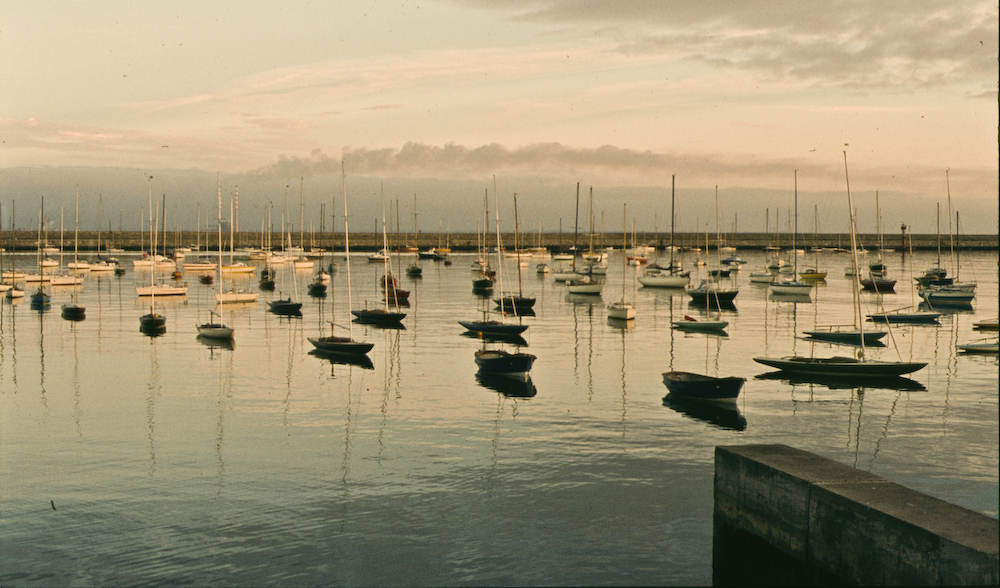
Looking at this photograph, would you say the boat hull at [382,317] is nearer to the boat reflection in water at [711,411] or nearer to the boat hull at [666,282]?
the boat reflection in water at [711,411]

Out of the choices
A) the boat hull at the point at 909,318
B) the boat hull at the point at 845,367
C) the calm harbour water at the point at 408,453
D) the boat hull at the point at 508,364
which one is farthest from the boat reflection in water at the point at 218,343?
the boat hull at the point at 909,318

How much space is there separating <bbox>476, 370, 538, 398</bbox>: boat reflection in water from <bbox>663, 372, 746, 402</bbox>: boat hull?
20.3 feet

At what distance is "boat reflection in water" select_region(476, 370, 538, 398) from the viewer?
36688mm

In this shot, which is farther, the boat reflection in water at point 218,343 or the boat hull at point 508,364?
the boat reflection in water at point 218,343

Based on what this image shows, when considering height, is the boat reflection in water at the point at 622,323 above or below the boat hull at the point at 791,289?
below

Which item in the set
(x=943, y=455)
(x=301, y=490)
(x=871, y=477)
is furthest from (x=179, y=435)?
(x=943, y=455)

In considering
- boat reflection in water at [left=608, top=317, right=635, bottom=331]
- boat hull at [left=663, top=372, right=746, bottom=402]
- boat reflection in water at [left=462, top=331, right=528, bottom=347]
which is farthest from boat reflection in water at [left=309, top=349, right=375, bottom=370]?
boat reflection in water at [left=608, top=317, right=635, bottom=331]

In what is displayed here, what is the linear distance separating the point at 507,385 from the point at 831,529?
24723mm

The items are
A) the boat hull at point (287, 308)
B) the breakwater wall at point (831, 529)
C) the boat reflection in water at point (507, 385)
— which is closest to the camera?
the breakwater wall at point (831, 529)

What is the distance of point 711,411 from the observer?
32.8 m

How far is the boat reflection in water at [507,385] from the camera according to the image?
120 feet

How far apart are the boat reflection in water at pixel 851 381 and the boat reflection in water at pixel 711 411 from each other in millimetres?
7489

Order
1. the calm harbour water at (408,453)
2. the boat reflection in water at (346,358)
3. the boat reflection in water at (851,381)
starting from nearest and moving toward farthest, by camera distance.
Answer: the calm harbour water at (408,453), the boat reflection in water at (851,381), the boat reflection in water at (346,358)

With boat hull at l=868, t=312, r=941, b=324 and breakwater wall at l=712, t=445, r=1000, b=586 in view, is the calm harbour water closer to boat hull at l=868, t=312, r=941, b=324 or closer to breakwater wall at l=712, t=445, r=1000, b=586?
breakwater wall at l=712, t=445, r=1000, b=586
